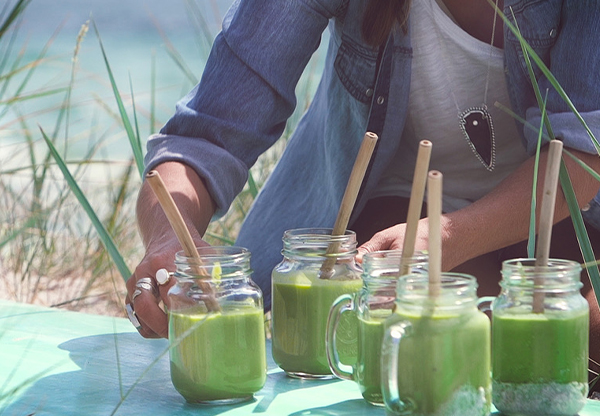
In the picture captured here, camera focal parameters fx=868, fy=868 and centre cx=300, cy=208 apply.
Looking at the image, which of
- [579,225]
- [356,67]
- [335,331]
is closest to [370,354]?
[335,331]

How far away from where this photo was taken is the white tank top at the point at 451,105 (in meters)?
1.71

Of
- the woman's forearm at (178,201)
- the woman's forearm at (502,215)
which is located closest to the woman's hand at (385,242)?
the woman's forearm at (502,215)

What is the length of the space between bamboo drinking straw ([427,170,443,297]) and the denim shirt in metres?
0.74

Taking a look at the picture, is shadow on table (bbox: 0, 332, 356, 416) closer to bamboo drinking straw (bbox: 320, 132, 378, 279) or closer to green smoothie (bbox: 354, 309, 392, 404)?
green smoothie (bbox: 354, 309, 392, 404)

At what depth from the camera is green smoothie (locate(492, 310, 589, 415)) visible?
91 cm

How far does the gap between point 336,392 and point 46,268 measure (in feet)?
5.33

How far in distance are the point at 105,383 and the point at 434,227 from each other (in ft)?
1.89

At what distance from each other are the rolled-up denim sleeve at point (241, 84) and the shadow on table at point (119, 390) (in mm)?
422

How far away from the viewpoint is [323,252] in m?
1.13

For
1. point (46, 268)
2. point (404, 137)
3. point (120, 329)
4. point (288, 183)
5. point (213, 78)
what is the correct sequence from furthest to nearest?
point (46, 268) → point (288, 183) → point (404, 137) → point (213, 78) → point (120, 329)

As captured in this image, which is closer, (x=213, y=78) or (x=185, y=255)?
(x=185, y=255)

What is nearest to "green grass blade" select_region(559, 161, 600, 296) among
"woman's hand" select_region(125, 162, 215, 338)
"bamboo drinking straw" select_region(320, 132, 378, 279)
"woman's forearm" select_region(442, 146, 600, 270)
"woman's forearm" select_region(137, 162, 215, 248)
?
"bamboo drinking straw" select_region(320, 132, 378, 279)

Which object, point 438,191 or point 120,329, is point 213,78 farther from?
point 438,191

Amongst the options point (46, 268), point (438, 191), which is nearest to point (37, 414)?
point (438, 191)
